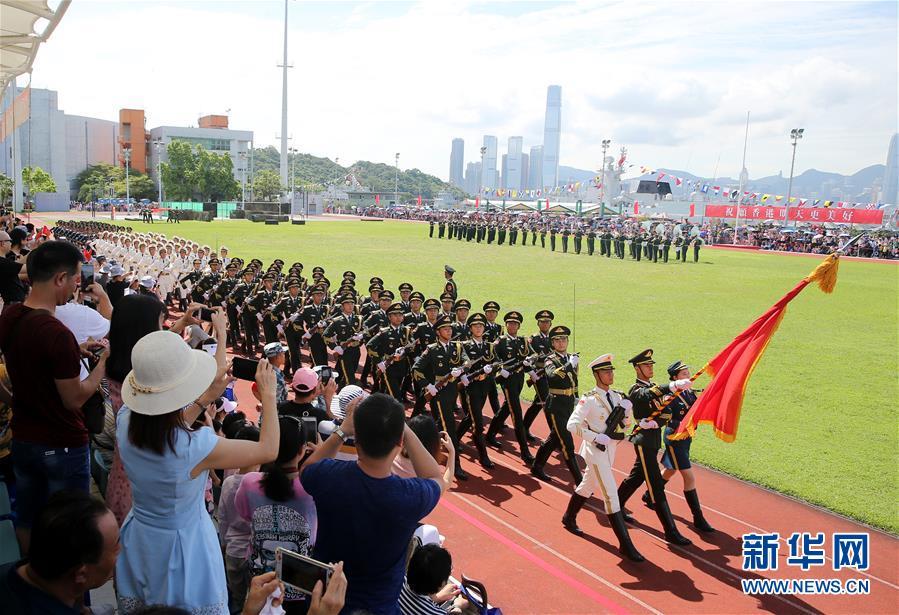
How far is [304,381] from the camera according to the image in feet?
14.9

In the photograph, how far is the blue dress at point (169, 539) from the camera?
2.62m

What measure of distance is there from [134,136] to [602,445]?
9757cm

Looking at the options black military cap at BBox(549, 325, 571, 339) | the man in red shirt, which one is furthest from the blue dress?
black military cap at BBox(549, 325, 571, 339)

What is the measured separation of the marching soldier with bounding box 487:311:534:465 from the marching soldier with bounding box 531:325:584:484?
0.48 metres

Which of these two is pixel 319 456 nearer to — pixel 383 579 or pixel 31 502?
pixel 383 579

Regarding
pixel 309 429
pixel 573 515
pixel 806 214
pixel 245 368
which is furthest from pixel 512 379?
pixel 806 214

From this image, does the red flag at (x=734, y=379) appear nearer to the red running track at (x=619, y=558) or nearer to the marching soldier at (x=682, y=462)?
the marching soldier at (x=682, y=462)

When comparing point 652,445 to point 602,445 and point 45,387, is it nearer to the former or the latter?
point 602,445

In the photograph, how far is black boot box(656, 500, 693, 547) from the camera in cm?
638

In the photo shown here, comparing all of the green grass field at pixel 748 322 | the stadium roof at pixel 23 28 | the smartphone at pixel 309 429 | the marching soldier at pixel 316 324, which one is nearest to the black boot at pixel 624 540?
the green grass field at pixel 748 322

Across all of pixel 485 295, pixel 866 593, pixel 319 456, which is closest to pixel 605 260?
pixel 485 295

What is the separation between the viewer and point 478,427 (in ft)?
27.0

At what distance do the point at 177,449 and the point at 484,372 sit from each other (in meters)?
5.94

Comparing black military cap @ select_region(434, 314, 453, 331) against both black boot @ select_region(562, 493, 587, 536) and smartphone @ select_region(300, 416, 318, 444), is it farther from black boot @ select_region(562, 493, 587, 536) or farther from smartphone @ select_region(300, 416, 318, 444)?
smartphone @ select_region(300, 416, 318, 444)
